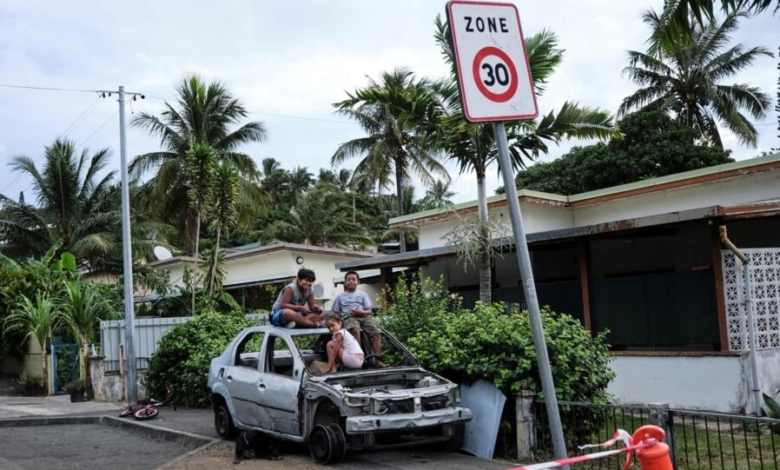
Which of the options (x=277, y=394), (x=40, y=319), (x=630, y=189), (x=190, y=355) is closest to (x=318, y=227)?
(x=40, y=319)

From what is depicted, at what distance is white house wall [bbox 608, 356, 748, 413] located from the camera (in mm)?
12055

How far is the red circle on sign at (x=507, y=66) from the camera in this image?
4215 mm

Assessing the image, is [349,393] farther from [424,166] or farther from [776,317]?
[424,166]

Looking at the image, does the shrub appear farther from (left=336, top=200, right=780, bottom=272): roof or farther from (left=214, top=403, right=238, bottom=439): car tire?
(left=336, top=200, right=780, bottom=272): roof

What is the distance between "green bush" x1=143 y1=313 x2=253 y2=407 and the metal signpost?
1126 centimetres

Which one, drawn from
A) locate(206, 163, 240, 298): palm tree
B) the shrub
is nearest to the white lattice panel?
the shrub

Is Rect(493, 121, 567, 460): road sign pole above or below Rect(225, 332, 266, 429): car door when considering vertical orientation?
above

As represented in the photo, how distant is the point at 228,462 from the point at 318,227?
1426 inches

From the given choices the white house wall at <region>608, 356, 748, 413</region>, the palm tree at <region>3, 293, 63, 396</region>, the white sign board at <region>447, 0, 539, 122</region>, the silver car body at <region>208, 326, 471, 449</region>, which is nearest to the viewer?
the white sign board at <region>447, 0, 539, 122</region>

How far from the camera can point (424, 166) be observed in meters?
35.0

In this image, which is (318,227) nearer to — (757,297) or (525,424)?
(757,297)

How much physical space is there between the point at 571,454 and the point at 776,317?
5194 millimetres

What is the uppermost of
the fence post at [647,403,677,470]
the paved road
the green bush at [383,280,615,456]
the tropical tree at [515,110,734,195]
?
the tropical tree at [515,110,734,195]

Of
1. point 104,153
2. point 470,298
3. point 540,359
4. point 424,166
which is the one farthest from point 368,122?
point 540,359
